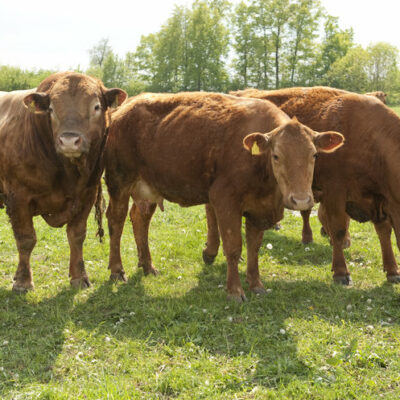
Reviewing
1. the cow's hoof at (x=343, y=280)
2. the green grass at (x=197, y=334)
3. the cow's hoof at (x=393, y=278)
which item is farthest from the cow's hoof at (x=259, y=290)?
the cow's hoof at (x=393, y=278)

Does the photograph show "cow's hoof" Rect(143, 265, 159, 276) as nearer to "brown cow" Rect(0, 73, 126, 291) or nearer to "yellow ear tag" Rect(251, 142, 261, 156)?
"brown cow" Rect(0, 73, 126, 291)

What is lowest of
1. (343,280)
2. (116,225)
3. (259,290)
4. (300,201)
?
(259,290)

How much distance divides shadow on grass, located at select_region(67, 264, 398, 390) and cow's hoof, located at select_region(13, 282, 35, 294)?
0.87 m

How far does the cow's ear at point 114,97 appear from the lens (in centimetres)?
658

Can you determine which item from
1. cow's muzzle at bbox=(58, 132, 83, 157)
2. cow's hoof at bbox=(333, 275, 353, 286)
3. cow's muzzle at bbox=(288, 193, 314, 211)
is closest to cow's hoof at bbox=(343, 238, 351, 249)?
cow's hoof at bbox=(333, 275, 353, 286)

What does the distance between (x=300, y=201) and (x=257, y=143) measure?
34.9 inches

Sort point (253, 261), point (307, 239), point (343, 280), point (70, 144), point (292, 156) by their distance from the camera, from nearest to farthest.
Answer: point (292, 156) < point (70, 144) < point (253, 261) < point (343, 280) < point (307, 239)

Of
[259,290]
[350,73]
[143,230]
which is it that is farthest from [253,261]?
[350,73]

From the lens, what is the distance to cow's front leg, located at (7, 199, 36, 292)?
254 inches

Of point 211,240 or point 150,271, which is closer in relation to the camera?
point 150,271

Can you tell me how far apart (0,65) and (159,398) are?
4346cm

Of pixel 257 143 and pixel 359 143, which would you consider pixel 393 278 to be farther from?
pixel 257 143

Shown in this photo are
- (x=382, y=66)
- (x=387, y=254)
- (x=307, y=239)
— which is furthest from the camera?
(x=382, y=66)

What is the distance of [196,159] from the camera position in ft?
21.5
